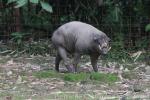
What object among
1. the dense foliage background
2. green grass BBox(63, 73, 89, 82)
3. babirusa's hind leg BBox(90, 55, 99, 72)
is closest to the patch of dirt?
green grass BBox(63, 73, 89, 82)

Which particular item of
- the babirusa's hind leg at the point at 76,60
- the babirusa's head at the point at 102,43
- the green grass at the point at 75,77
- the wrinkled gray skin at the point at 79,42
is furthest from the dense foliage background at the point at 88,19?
the green grass at the point at 75,77

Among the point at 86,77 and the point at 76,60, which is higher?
the point at 76,60

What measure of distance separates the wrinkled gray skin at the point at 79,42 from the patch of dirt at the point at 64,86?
1.81 feet

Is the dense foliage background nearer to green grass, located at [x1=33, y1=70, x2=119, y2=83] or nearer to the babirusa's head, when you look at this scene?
the babirusa's head

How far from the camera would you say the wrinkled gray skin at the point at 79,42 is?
8836 millimetres

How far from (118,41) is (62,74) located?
3.10 metres

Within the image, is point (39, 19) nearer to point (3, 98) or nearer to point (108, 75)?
point (108, 75)

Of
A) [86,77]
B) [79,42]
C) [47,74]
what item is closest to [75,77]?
[86,77]

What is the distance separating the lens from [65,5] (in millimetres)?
12250

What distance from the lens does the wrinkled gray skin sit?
8.84 m

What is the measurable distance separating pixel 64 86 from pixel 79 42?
1079mm

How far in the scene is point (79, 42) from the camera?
29.7ft

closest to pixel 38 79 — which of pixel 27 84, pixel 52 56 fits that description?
pixel 27 84

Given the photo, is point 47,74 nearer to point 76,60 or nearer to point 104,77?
point 76,60
